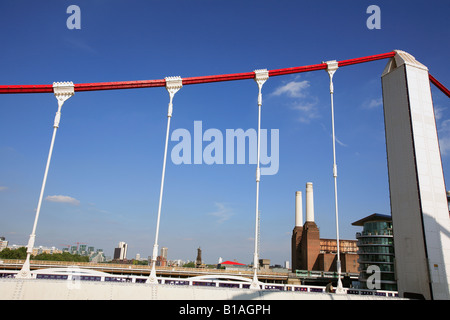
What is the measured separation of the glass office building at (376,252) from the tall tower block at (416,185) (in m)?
27.5

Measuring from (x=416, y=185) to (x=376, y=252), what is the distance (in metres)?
33.6

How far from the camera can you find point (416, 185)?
941 inches

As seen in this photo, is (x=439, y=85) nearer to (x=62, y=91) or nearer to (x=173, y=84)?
(x=173, y=84)

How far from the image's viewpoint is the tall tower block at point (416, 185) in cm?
2270

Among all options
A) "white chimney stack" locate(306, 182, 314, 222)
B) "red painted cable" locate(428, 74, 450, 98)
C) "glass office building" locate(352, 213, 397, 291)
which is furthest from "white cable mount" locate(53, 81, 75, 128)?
"white chimney stack" locate(306, 182, 314, 222)

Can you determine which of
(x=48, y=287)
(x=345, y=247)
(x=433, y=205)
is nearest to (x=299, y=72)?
(x=433, y=205)

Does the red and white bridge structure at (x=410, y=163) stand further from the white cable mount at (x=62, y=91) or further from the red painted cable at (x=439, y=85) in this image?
the red painted cable at (x=439, y=85)

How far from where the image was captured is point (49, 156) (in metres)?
16.6

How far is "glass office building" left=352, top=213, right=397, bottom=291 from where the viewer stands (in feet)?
160

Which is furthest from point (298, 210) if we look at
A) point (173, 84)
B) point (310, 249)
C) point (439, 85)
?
point (173, 84)

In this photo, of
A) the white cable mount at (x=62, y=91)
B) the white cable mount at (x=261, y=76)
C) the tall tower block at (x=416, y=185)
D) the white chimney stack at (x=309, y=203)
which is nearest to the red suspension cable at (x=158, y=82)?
the white cable mount at (x=62, y=91)
